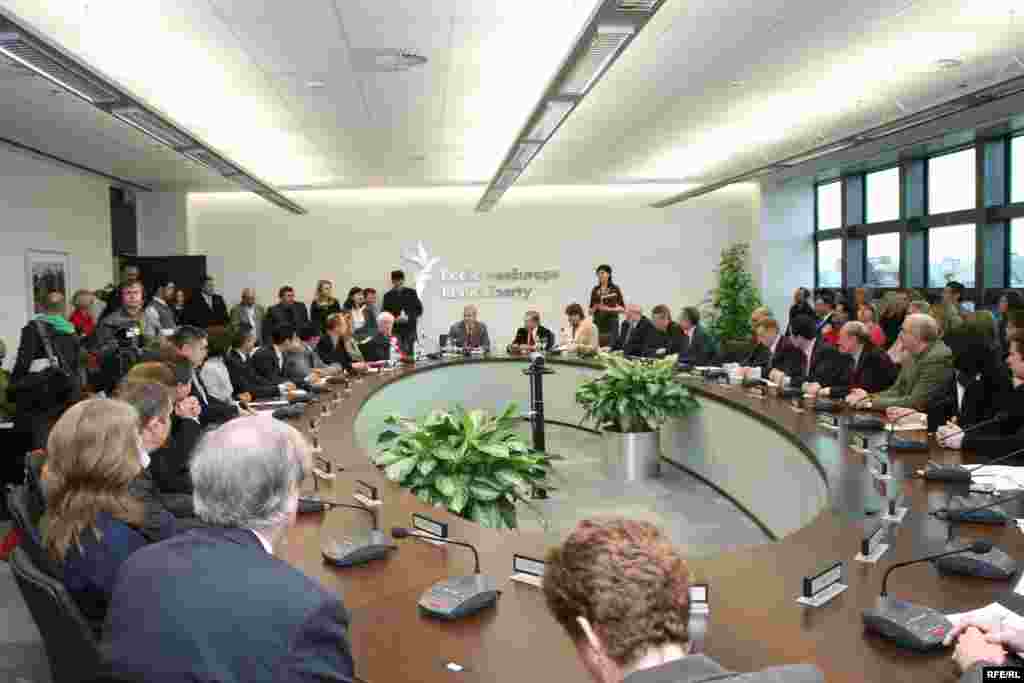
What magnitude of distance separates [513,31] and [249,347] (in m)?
2.76

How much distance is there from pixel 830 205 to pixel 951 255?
117 inches

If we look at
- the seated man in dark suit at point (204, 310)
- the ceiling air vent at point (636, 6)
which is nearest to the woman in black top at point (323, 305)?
the seated man in dark suit at point (204, 310)

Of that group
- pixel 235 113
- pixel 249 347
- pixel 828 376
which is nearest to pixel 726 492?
pixel 828 376


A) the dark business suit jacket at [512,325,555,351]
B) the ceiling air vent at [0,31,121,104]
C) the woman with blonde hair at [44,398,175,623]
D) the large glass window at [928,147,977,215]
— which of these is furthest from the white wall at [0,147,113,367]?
the large glass window at [928,147,977,215]

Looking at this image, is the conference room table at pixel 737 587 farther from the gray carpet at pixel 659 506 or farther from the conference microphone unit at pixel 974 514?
the gray carpet at pixel 659 506

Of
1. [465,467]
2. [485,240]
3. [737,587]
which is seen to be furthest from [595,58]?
[485,240]

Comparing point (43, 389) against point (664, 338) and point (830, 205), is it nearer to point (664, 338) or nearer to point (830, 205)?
point (664, 338)

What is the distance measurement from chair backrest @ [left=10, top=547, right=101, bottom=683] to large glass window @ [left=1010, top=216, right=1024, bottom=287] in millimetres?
9340

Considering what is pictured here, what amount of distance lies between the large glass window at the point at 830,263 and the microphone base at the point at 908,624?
1107 cm

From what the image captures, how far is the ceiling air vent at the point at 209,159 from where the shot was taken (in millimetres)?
7090

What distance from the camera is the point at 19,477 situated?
5375 millimetres

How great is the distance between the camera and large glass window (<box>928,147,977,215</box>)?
936 cm

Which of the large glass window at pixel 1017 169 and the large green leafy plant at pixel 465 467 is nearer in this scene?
the large green leafy plant at pixel 465 467

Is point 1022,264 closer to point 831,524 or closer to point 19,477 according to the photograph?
point 831,524
